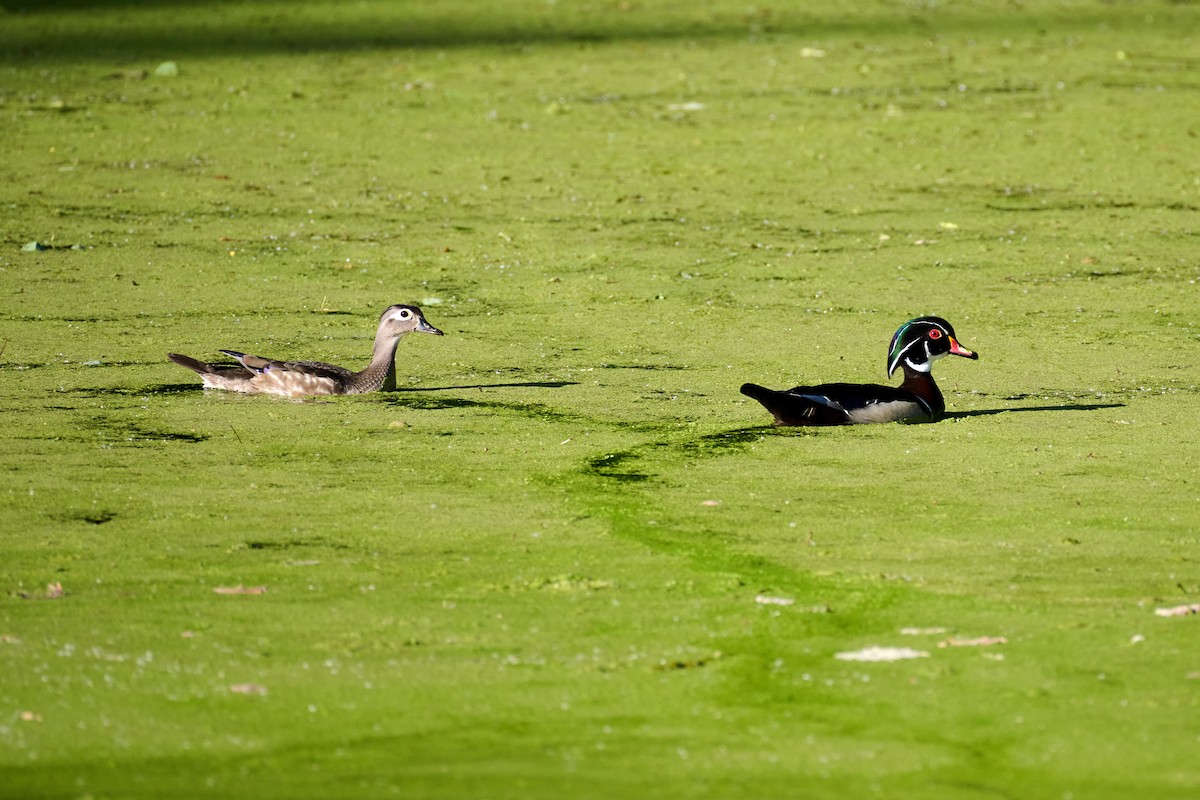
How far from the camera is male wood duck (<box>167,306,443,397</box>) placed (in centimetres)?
672

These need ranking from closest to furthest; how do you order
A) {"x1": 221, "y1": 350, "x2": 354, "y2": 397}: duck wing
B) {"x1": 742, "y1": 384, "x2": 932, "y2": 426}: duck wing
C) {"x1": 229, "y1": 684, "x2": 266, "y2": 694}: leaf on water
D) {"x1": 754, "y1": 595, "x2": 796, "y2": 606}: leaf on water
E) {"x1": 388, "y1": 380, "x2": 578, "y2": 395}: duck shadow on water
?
{"x1": 229, "y1": 684, "x2": 266, "y2": 694}: leaf on water < {"x1": 754, "y1": 595, "x2": 796, "y2": 606}: leaf on water < {"x1": 742, "y1": 384, "x2": 932, "y2": 426}: duck wing < {"x1": 221, "y1": 350, "x2": 354, "y2": 397}: duck wing < {"x1": 388, "y1": 380, "x2": 578, "y2": 395}: duck shadow on water

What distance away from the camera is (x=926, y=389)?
259 inches

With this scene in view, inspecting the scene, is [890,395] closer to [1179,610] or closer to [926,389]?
[926,389]

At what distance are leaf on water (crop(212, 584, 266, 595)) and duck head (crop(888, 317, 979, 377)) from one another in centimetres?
305

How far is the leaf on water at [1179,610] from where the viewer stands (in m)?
4.26

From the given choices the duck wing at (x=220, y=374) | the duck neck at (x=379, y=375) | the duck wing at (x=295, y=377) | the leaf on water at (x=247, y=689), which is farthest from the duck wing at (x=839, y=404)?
the leaf on water at (x=247, y=689)

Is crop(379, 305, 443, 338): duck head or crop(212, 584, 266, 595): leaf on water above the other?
crop(379, 305, 443, 338): duck head

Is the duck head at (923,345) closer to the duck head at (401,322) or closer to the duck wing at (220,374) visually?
the duck head at (401,322)

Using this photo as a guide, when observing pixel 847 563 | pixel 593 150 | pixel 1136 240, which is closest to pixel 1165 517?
pixel 847 563

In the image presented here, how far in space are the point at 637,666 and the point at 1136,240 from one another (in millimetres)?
6219

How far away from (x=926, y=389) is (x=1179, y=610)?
7.76 ft

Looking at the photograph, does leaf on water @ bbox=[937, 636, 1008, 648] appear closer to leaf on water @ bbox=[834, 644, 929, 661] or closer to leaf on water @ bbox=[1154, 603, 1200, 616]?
leaf on water @ bbox=[834, 644, 929, 661]

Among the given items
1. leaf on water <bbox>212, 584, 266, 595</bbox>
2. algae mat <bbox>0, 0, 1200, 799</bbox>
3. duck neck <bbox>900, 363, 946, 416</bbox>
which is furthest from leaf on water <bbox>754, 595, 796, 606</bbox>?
duck neck <bbox>900, 363, 946, 416</bbox>

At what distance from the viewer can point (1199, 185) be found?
10.5m
